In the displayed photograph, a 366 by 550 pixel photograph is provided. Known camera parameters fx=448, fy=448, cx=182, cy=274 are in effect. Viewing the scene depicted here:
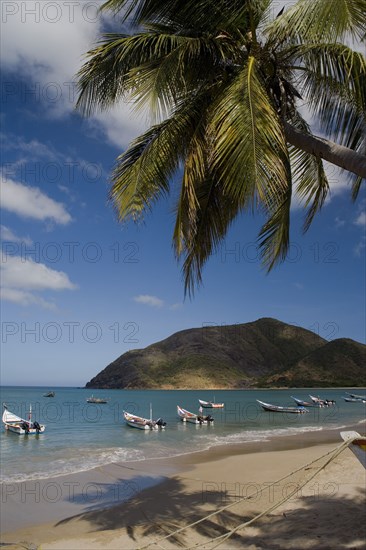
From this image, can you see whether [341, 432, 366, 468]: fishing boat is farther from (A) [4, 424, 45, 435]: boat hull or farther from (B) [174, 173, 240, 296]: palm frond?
(A) [4, 424, 45, 435]: boat hull

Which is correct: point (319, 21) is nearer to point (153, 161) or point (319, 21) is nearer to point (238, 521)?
point (153, 161)

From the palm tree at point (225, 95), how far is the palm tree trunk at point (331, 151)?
14mm

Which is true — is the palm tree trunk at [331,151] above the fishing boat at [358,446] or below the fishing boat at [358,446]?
above

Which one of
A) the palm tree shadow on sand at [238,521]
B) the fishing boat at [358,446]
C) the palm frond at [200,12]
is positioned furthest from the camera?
the palm tree shadow on sand at [238,521]

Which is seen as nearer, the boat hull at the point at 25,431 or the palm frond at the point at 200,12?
the palm frond at the point at 200,12

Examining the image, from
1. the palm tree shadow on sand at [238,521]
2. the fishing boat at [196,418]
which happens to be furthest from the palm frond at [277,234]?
the fishing boat at [196,418]

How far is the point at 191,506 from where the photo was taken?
1237 centimetres

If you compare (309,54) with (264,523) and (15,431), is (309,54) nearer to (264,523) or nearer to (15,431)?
(264,523)

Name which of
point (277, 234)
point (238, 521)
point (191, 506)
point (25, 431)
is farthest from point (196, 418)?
point (277, 234)

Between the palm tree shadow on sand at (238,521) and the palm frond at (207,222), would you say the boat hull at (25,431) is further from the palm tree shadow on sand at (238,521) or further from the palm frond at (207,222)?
the palm frond at (207,222)

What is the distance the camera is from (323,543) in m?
7.41

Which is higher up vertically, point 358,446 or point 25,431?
point 358,446

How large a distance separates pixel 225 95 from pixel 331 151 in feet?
4.88

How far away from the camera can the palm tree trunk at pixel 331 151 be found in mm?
5172
